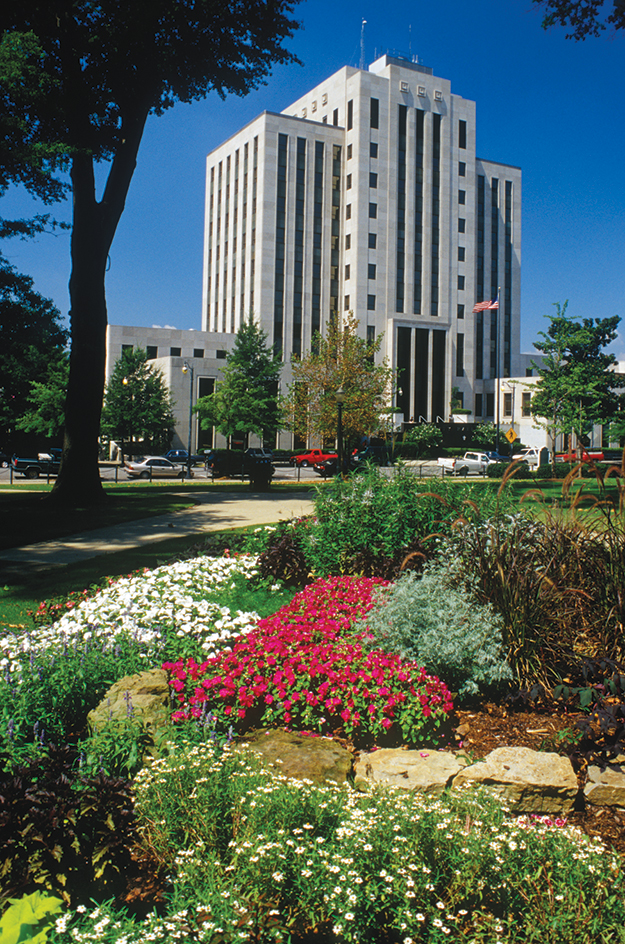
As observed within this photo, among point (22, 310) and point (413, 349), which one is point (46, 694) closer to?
point (22, 310)

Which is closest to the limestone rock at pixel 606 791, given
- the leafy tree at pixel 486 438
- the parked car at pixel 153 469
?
the parked car at pixel 153 469

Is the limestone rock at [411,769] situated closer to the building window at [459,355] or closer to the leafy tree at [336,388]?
the leafy tree at [336,388]

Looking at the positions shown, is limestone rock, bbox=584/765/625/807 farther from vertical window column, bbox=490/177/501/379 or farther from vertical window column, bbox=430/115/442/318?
vertical window column, bbox=490/177/501/379

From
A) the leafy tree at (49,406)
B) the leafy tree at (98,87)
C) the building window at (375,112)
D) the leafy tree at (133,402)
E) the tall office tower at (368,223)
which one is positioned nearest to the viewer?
the leafy tree at (98,87)

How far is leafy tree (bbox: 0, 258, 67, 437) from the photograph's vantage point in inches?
1158

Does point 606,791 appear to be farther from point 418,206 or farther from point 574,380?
point 418,206

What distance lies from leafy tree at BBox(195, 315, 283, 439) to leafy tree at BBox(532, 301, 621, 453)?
18889 millimetres

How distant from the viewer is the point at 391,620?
523 cm

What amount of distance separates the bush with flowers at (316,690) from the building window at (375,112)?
74931mm

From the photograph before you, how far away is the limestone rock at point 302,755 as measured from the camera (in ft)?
11.9

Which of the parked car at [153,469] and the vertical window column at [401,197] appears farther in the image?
the vertical window column at [401,197]

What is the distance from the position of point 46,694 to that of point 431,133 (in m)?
80.0

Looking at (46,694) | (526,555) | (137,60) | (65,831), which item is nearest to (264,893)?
(65,831)

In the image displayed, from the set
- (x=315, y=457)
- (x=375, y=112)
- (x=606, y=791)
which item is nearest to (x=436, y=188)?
(x=375, y=112)
